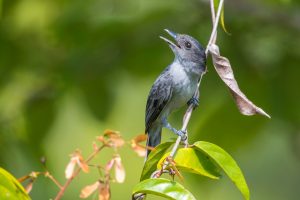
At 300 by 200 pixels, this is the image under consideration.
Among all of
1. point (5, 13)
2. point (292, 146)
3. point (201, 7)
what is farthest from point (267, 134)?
point (5, 13)

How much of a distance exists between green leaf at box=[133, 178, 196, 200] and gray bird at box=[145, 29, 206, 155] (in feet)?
6.61

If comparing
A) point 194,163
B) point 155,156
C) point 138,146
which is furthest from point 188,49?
point 194,163

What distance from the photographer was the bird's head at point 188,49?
15.0ft

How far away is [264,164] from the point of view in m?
6.82

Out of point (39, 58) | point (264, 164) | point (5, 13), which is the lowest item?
point (264, 164)

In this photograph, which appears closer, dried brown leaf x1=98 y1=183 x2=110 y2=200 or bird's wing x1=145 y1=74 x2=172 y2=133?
dried brown leaf x1=98 y1=183 x2=110 y2=200

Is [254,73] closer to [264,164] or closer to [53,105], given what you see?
[53,105]

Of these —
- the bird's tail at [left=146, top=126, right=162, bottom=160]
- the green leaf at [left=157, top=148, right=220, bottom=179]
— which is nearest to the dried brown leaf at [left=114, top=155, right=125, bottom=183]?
the green leaf at [left=157, top=148, right=220, bottom=179]

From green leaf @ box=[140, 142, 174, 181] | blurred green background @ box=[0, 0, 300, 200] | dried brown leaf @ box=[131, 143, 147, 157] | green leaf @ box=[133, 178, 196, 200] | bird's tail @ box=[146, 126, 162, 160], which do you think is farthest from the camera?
bird's tail @ box=[146, 126, 162, 160]

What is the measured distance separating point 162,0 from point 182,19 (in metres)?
0.19

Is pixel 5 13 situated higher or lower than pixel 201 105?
higher

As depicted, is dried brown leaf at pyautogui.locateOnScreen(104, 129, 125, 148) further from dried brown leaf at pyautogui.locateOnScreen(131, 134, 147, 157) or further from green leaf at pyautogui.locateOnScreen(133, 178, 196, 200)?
green leaf at pyautogui.locateOnScreen(133, 178, 196, 200)

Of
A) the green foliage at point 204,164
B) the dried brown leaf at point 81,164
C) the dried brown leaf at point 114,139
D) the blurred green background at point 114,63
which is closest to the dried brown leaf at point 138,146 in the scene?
the dried brown leaf at point 114,139

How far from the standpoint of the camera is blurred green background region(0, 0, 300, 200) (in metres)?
4.55
